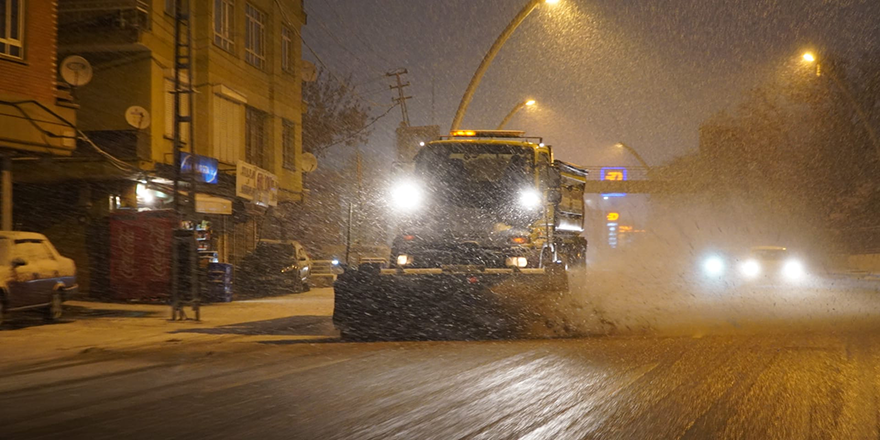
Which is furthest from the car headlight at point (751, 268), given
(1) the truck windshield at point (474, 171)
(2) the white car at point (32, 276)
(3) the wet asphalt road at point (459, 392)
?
(2) the white car at point (32, 276)

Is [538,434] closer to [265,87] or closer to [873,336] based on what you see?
[873,336]

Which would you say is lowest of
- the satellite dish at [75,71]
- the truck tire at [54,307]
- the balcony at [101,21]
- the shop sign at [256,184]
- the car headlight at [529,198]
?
the truck tire at [54,307]

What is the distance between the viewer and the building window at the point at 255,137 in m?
29.0

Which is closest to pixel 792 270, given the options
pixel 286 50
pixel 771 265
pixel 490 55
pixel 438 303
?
pixel 771 265

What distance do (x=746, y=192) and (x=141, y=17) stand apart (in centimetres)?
4130

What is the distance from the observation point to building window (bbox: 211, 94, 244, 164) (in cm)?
2619

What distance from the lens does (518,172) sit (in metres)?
14.6

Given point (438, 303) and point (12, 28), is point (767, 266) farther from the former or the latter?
point (12, 28)

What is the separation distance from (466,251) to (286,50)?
20.7 metres

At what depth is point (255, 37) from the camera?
29.4 metres

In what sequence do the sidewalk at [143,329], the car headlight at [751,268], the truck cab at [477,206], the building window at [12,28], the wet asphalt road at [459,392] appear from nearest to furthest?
the wet asphalt road at [459,392] < the sidewalk at [143,329] < the truck cab at [477,206] < the building window at [12,28] < the car headlight at [751,268]

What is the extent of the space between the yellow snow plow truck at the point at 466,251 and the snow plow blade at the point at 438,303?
0.02 metres

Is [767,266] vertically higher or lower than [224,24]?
lower

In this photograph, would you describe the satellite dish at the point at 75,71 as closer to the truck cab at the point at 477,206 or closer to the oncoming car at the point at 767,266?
the truck cab at the point at 477,206
